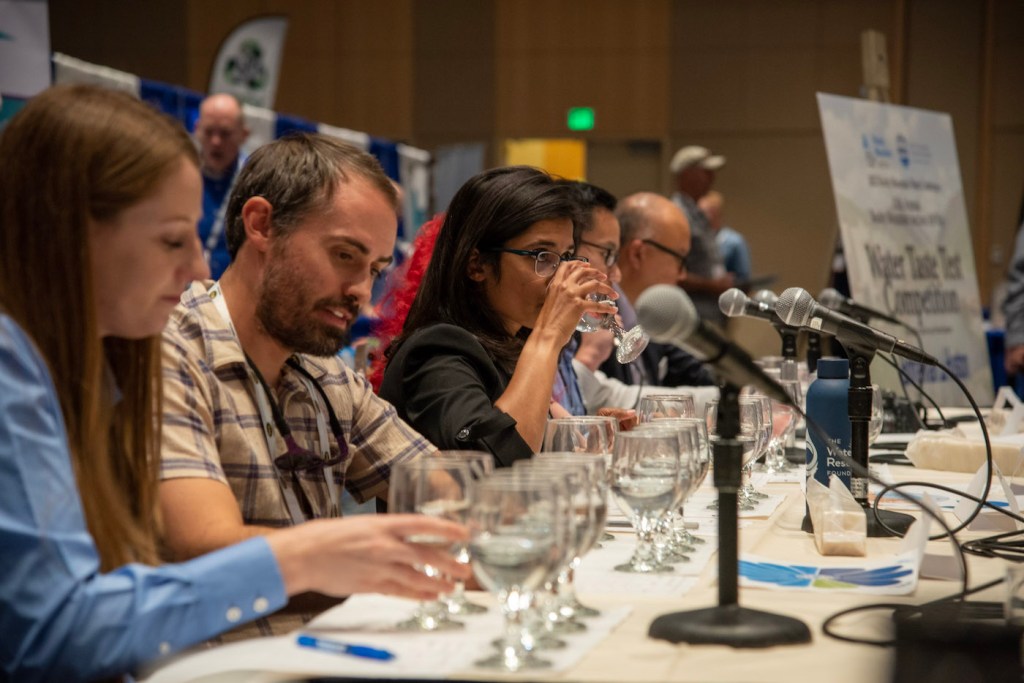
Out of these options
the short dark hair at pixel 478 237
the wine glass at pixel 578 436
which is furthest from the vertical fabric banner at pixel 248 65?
the wine glass at pixel 578 436

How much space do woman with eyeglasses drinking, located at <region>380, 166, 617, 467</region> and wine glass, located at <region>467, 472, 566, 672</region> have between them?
1.15m

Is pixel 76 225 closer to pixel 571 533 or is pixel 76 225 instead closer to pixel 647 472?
pixel 571 533

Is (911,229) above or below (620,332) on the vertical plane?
above

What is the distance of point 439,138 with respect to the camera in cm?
1032

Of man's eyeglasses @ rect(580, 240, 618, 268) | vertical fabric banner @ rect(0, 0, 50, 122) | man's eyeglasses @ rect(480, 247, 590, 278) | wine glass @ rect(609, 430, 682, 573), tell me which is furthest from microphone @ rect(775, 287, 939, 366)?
vertical fabric banner @ rect(0, 0, 50, 122)

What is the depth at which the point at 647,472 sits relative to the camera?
1413 millimetres

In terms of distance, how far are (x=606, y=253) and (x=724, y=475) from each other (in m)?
2.28

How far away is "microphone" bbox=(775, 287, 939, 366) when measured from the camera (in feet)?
5.69

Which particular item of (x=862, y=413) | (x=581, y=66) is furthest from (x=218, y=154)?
(x=581, y=66)

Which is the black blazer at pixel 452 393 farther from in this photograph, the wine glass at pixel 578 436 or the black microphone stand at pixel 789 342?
the black microphone stand at pixel 789 342

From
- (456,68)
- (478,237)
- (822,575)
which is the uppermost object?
(456,68)

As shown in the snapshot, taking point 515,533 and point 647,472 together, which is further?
point 647,472

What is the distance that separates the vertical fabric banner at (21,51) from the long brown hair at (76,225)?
2.25 m

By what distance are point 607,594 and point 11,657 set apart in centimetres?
64
